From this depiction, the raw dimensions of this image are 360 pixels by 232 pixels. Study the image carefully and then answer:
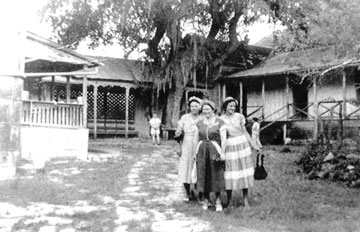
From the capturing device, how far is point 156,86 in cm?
2584

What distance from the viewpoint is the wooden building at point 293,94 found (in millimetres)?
20438

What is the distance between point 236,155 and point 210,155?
0.40m

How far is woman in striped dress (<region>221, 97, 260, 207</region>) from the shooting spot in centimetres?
761

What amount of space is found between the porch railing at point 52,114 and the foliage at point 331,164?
7039 millimetres

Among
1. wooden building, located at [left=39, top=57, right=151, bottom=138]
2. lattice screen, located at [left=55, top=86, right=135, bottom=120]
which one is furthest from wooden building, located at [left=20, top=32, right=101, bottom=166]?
lattice screen, located at [left=55, top=86, right=135, bottom=120]

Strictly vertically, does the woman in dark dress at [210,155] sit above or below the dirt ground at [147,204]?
above

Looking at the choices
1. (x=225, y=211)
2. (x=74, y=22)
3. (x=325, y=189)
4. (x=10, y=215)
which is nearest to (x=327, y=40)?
(x=325, y=189)

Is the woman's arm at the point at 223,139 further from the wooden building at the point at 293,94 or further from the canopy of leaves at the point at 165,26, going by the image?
the canopy of leaves at the point at 165,26

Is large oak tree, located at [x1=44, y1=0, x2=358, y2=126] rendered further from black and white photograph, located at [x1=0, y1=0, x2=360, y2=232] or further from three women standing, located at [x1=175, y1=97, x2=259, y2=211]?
three women standing, located at [x1=175, y1=97, x2=259, y2=211]

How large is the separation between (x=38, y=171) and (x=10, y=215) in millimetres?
4944

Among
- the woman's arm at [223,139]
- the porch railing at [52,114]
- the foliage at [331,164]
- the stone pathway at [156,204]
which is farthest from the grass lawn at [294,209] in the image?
the porch railing at [52,114]

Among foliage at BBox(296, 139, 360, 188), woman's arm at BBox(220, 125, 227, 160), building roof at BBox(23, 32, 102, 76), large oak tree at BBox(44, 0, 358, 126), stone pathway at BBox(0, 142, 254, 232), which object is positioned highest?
large oak tree at BBox(44, 0, 358, 126)

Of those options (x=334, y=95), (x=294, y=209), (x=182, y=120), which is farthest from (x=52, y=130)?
(x=334, y=95)

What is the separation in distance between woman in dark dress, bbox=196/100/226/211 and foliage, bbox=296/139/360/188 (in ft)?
13.5
